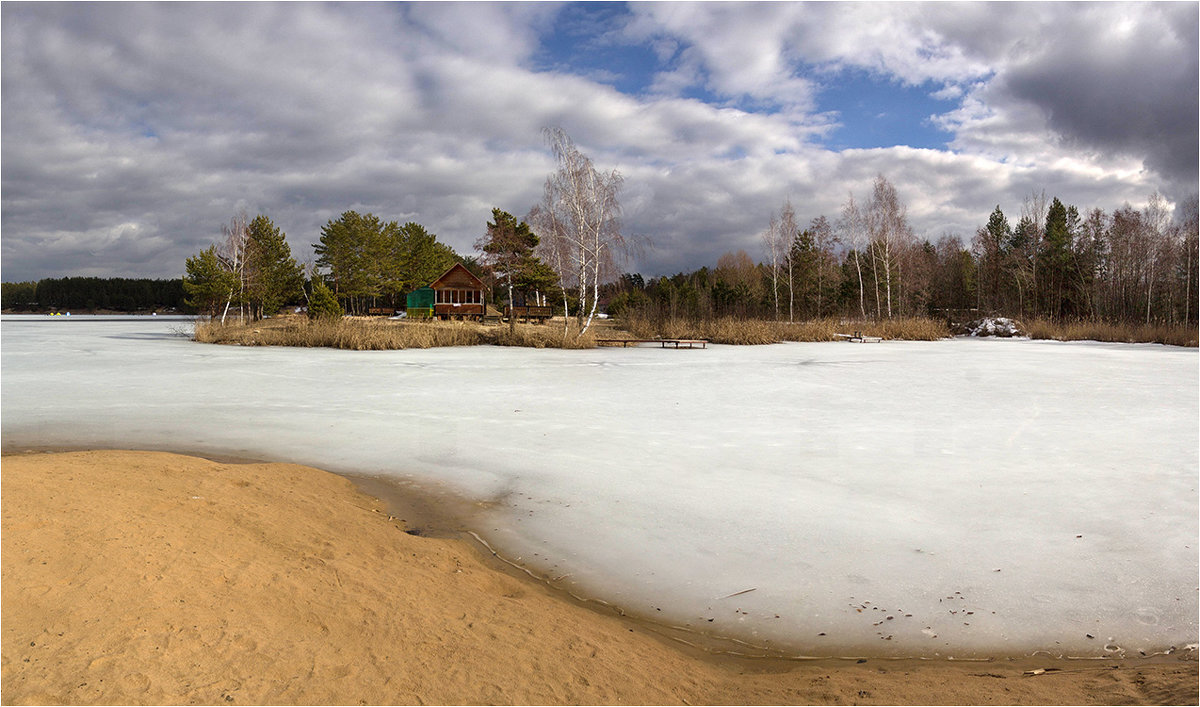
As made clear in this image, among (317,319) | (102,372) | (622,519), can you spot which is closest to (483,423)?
(622,519)

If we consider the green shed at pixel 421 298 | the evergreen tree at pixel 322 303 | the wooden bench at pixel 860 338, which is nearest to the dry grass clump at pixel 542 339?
the evergreen tree at pixel 322 303

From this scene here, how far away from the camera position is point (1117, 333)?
29750mm

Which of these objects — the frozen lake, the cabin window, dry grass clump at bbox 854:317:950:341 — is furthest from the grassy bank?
the cabin window

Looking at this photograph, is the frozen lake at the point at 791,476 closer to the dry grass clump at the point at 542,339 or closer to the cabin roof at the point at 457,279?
the dry grass clump at the point at 542,339

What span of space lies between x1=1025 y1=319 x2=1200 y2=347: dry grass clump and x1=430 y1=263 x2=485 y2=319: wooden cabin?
105ft

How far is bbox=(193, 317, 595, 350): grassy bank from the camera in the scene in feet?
79.4

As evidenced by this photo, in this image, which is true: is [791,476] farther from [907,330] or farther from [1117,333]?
[1117,333]

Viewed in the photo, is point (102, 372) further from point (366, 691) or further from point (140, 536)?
point (366, 691)

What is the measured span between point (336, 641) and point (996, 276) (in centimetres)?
5618

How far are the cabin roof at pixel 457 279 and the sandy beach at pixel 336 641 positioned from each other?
42.5 meters

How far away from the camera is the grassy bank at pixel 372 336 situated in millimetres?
24188

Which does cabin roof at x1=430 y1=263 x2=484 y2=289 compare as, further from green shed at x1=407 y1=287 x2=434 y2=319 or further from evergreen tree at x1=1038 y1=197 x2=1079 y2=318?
evergreen tree at x1=1038 y1=197 x2=1079 y2=318

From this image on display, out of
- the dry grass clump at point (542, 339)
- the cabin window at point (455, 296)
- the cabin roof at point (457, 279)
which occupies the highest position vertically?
the cabin roof at point (457, 279)

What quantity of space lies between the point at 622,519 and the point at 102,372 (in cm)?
1371
